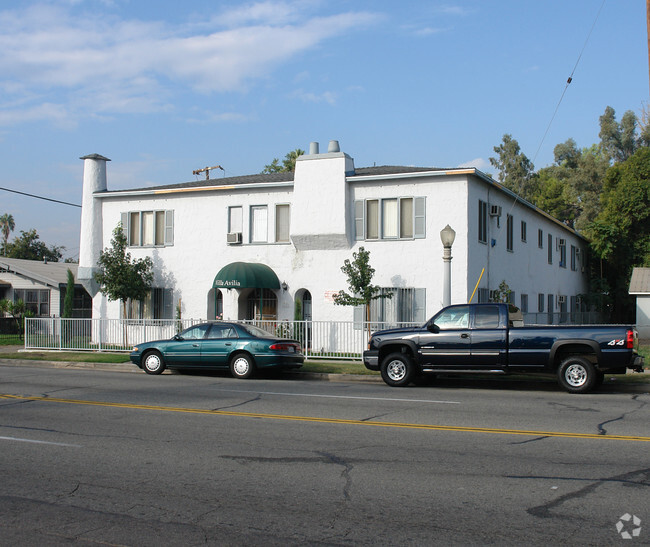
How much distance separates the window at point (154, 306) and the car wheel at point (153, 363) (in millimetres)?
7816

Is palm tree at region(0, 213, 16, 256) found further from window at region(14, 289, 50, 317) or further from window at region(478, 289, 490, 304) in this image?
window at region(478, 289, 490, 304)

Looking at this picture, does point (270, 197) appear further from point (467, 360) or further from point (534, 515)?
point (534, 515)

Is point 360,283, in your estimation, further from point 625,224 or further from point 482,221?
point 625,224

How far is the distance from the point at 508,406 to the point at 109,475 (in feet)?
25.0

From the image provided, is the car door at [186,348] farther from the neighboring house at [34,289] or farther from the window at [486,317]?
the neighboring house at [34,289]

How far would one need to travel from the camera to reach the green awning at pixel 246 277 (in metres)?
24.4

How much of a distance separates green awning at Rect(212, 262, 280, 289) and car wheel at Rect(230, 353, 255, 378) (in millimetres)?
6408

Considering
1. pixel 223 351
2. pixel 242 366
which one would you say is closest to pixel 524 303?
pixel 242 366

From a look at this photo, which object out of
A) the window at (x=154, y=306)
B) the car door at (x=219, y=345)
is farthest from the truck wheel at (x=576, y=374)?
the window at (x=154, y=306)

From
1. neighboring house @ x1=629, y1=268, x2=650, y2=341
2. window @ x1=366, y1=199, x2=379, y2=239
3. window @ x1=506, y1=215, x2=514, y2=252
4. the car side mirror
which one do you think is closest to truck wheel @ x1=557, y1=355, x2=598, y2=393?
the car side mirror

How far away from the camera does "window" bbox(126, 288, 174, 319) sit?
27.4m

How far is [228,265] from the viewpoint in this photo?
25375mm

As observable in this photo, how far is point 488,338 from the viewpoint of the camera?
49.3 feet

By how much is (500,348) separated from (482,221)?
401 inches
